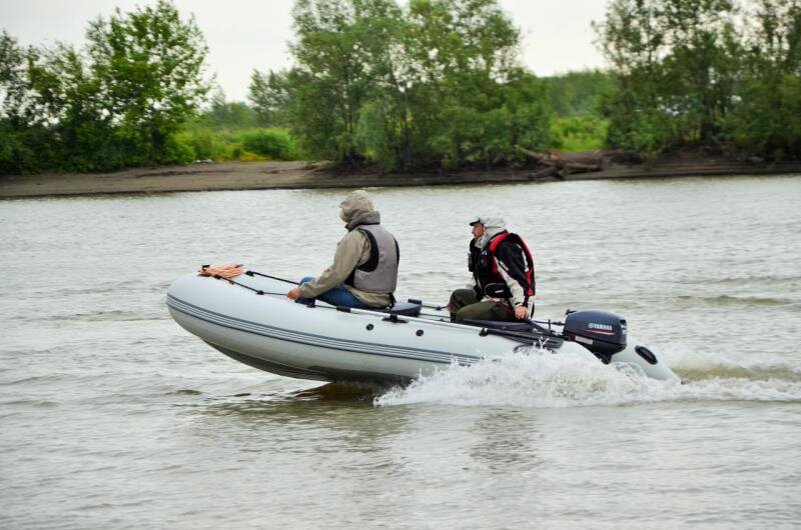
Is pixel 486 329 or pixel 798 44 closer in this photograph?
pixel 486 329

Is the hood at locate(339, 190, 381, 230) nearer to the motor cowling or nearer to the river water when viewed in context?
the river water

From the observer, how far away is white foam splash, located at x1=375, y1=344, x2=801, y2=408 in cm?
842

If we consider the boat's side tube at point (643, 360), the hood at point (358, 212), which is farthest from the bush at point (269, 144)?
the boat's side tube at point (643, 360)

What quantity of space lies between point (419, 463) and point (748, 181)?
33249mm

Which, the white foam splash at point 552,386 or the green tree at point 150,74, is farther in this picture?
the green tree at point 150,74

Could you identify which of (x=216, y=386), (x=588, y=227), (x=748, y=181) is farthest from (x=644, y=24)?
(x=216, y=386)

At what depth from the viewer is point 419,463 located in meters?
7.27

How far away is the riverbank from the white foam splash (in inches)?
1329

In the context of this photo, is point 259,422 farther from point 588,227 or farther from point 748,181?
point 748,181

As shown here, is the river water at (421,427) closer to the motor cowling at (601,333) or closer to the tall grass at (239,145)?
the motor cowling at (601,333)

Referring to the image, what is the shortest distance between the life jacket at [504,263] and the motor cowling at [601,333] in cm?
41

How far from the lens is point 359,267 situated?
8.83 metres

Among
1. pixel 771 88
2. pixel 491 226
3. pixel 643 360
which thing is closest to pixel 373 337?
pixel 491 226

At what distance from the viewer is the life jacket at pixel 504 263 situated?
852 centimetres
